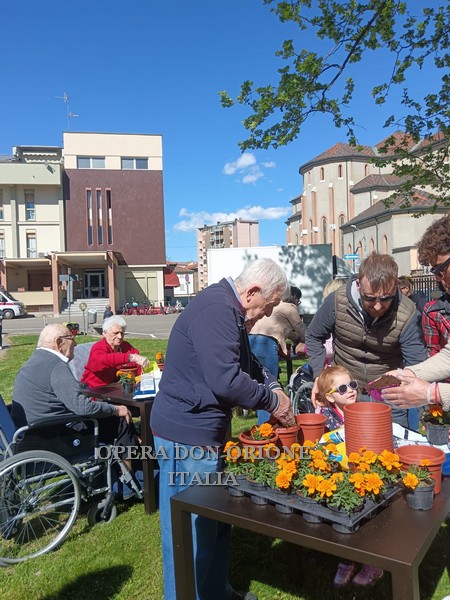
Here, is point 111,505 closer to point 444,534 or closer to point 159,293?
point 444,534

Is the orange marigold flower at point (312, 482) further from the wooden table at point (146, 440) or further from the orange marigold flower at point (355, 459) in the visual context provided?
the wooden table at point (146, 440)

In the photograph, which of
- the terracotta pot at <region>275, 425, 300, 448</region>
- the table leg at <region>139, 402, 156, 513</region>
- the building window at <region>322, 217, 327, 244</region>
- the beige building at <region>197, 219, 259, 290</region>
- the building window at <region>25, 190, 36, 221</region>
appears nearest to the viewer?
the terracotta pot at <region>275, 425, 300, 448</region>

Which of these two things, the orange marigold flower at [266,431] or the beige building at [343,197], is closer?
the orange marigold flower at [266,431]

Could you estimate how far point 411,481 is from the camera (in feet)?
5.11

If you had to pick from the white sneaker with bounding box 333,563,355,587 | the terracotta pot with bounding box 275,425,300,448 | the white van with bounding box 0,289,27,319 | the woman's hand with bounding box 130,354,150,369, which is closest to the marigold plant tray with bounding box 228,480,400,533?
the terracotta pot with bounding box 275,425,300,448

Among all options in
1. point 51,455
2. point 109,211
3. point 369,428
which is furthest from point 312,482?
point 109,211

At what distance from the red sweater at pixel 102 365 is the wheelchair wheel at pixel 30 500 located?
1214mm

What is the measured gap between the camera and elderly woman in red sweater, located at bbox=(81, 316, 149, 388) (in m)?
4.45

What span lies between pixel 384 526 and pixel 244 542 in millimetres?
1968

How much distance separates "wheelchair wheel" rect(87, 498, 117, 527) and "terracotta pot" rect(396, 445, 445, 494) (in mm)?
2427

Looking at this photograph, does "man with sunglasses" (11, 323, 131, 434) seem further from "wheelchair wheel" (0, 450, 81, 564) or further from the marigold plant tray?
the marigold plant tray

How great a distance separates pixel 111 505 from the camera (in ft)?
11.7

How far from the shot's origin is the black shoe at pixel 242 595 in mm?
2441

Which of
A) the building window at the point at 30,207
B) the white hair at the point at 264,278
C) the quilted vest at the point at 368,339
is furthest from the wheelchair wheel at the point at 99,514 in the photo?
the building window at the point at 30,207
